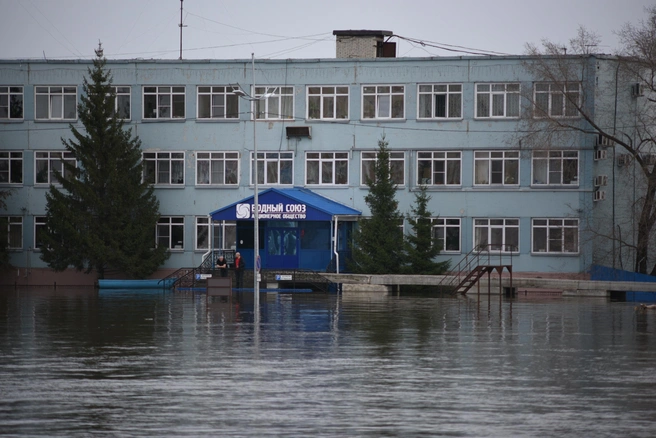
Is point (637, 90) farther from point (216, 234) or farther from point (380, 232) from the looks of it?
point (216, 234)

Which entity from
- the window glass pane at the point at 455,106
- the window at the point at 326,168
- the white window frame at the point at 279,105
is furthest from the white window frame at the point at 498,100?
the white window frame at the point at 279,105

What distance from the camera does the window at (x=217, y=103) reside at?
53750 millimetres

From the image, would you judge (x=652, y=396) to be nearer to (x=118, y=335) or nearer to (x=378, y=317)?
(x=118, y=335)

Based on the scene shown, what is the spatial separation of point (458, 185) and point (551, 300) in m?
11.0

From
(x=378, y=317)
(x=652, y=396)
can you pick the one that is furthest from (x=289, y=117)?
(x=652, y=396)

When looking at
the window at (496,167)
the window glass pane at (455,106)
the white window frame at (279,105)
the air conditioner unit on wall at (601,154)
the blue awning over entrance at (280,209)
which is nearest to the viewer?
the blue awning over entrance at (280,209)

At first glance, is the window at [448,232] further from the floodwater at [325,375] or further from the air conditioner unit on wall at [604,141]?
the floodwater at [325,375]

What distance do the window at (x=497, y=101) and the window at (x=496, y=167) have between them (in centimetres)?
197

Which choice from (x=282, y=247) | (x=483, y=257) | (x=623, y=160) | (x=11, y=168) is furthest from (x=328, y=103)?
(x=11, y=168)

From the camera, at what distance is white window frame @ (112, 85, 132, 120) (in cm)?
5450

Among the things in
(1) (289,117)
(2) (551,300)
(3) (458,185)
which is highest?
(1) (289,117)

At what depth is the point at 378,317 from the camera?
98.5ft

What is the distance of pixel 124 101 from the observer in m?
54.8

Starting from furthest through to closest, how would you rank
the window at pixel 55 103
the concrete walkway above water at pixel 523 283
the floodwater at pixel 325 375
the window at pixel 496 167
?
1. the window at pixel 55 103
2. the window at pixel 496 167
3. the concrete walkway above water at pixel 523 283
4. the floodwater at pixel 325 375
